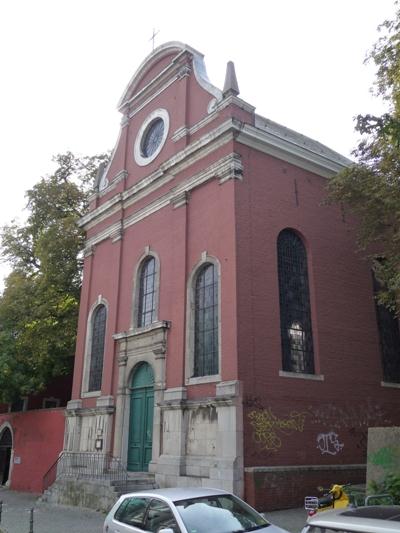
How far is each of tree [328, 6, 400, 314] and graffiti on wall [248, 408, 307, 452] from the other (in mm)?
3935

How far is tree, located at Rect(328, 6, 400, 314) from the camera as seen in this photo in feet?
39.5

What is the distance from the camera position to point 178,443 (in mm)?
13922

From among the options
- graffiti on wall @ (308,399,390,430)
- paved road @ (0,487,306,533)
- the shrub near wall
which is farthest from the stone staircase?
graffiti on wall @ (308,399,390,430)

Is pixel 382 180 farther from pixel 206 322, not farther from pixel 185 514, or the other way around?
pixel 185 514

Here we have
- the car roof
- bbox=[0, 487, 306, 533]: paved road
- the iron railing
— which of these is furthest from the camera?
the iron railing

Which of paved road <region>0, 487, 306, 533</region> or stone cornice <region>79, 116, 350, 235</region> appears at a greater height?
stone cornice <region>79, 116, 350, 235</region>

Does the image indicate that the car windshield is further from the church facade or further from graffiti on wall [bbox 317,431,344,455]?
graffiti on wall [bbox 317,431,344,455]

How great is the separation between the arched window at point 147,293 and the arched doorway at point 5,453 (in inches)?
456

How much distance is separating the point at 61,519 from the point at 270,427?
19.2 feet

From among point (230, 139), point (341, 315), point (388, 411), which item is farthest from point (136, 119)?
point (388, 411)

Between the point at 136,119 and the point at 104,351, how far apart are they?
972 cm

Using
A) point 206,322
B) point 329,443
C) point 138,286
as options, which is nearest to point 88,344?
point 138,286

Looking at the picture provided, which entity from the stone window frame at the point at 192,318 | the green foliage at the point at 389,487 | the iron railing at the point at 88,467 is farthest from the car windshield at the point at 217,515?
the iron railing at the point at 88,467

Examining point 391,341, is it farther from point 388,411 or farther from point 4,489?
point 4,489
